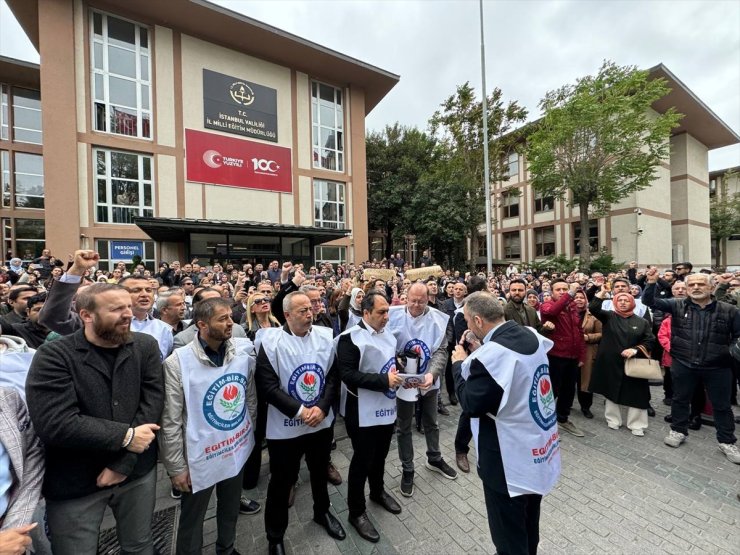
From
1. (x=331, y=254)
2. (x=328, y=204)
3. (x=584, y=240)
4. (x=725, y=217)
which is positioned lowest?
(x=331, y=254)

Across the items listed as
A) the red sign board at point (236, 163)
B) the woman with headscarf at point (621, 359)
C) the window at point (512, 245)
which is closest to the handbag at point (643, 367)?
the woman with headscarf at point (621, 359)

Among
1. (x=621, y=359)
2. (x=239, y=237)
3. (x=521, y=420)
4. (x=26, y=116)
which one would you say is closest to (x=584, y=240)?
(x=621, y=359)

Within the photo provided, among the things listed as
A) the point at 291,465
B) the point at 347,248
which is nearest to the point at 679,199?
the point at 347,248

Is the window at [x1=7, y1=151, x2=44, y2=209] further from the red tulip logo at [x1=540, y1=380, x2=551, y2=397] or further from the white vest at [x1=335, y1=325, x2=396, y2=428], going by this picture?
the red tulip logo at [x1=540, y1=380, x2=551, y2=397]

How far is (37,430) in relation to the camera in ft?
5.28

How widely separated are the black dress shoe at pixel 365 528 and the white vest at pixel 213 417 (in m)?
1.18

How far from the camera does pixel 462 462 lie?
3.68 meters

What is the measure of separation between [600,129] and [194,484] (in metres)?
23.8

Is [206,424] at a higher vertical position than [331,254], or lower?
lower

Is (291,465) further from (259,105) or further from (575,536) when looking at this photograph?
(259,105)

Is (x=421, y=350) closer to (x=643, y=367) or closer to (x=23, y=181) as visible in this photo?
(x=643, y=367)

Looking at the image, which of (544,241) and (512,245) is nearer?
(544,241)

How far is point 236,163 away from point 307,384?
17.9 meters

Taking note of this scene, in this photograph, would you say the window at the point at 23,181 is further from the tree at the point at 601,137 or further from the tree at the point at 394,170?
the tree at the point at 601,137
